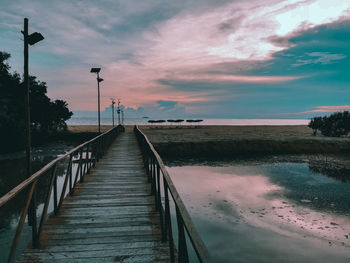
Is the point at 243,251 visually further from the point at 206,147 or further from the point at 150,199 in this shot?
the point at 206,147

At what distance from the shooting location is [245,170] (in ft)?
68.5

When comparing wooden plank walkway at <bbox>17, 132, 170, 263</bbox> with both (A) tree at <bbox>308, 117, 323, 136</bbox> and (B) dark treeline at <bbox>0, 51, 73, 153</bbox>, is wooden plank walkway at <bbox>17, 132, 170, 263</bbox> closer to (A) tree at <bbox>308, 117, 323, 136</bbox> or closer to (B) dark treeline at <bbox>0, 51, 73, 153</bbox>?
(B) dark treeline at <bbox>0, 51, 73, 153</bbox>

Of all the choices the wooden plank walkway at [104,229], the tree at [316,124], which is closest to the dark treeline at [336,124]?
the tree at [316,124]

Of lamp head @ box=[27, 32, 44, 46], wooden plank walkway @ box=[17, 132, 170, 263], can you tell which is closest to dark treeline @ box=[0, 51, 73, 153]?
lamp head @ box=[27, 32, 44, 46]

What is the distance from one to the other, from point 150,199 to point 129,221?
137 cm

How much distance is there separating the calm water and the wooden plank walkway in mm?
3813

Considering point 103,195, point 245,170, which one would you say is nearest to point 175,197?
point 103,195

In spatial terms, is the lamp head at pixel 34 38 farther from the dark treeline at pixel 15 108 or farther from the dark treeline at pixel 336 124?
the dark treeline at pixel 336 124

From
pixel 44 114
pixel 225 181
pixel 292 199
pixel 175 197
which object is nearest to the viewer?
pixel 175 197

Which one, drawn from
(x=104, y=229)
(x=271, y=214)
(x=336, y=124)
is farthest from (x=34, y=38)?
(x=336, y=124)

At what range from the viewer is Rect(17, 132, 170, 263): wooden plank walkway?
12.0ft

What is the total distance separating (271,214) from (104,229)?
28.3 ft

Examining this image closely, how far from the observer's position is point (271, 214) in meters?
10.9

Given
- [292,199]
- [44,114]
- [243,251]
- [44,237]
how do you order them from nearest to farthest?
[44,237], [243,251], [292,199], [44,114]
